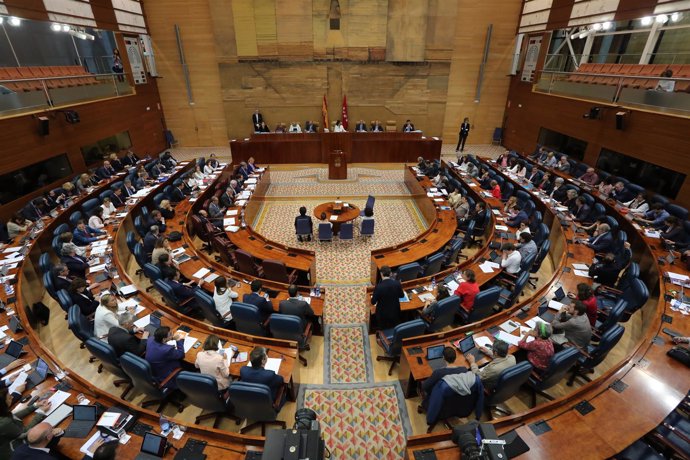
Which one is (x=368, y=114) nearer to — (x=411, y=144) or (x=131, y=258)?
(x=411, y=144)

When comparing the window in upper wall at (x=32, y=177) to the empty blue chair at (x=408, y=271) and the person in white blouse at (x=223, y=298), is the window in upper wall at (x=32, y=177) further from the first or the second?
the empty blue chair at (x=408, y=271)

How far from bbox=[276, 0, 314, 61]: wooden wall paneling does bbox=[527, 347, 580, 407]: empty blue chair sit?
57.8 ft

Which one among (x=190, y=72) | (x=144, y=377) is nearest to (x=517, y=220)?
(x=144, y=377)

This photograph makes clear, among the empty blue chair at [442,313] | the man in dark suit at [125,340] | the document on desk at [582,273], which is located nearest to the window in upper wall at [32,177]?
the man in dark suit at [125,340]

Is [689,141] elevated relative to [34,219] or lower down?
elevated

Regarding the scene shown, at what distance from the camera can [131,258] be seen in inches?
352

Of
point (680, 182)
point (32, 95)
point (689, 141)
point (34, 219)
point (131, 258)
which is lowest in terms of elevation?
point (131, 258)

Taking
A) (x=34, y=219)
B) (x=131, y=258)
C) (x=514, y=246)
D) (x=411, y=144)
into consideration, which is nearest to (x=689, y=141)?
(x=514, y=246)

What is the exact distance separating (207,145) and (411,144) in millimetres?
12064

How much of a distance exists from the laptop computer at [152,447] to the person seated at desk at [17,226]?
800 centimetres

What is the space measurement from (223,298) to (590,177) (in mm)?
12421

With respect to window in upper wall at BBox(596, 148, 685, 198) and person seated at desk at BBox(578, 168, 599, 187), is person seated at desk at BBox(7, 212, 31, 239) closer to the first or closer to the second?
person seated at desk at BBox(578, 168, 599, 187)

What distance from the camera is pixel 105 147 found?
45.7 ft

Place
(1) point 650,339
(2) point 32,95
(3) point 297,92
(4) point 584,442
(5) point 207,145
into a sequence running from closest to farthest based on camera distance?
(4) point 584,442 → (1) point 650,339 → (2) point 32,95 → (3) point 297,92 → (5) point 207,145
